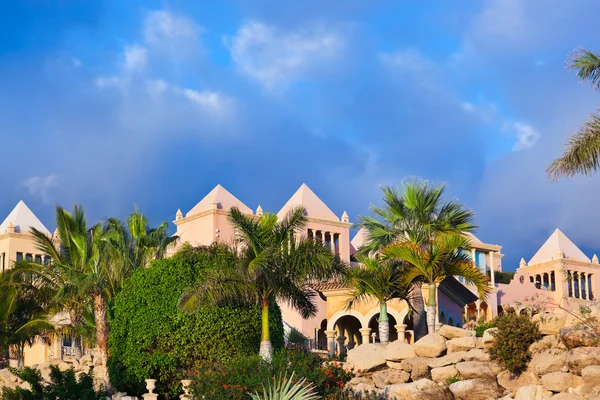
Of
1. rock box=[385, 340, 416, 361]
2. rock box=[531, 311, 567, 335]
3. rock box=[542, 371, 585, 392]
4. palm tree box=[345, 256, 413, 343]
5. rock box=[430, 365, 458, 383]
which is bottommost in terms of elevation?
rock box=[542, 371, 585, 392]

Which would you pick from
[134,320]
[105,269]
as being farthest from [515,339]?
[105,269]

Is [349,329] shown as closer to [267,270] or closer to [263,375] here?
[267,270]

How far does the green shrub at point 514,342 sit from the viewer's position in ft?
64.5

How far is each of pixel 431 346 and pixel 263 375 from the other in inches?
156

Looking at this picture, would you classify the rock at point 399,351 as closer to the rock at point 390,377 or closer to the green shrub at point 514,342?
the rock at point 390,377

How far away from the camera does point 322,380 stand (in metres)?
20.2

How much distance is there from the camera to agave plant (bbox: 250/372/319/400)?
61.2ft

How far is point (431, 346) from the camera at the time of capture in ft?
69.7

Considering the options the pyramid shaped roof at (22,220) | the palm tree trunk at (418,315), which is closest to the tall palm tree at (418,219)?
the palm tree trunk at (418,315)

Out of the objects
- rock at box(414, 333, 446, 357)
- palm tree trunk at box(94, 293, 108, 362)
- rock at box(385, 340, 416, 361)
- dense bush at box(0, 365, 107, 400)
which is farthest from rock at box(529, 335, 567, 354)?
palm tree trunk at box(94, 293, 108, 362)

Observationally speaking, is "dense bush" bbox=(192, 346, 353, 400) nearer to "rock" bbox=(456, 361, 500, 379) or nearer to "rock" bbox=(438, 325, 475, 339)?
"rock" bbox=(438, 325, 475, 339)

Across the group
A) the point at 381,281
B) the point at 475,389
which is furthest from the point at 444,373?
the point at 381,281

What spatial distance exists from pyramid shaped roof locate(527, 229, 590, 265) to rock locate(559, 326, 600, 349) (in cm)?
4846

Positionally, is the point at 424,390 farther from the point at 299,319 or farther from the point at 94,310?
the point at 299,319
